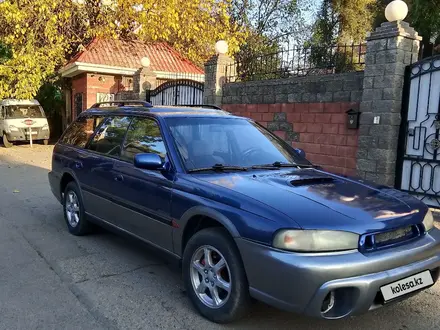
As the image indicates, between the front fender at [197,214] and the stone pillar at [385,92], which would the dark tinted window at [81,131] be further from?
the stone pillar at [385,92]

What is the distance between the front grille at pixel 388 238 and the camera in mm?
2795

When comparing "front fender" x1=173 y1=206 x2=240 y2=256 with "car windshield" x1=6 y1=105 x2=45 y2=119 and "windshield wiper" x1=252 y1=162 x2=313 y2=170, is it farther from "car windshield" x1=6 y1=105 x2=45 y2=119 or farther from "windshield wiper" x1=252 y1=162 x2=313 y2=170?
"car windshield" x1=6 y1=105 x2=45 y2=119

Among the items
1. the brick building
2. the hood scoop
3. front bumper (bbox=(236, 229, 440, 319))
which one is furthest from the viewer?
the brick building

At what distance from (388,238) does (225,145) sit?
1759 millimetres

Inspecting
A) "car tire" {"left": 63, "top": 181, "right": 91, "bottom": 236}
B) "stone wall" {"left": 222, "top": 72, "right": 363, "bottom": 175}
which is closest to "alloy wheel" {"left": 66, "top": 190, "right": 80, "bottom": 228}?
"car tire" {"left": 63, "top": 181, "right": 91, "bottom": 236}

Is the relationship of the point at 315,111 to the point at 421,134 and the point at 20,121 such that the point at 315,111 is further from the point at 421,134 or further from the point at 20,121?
the point at 20,121

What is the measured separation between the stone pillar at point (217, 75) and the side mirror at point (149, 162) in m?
6.98

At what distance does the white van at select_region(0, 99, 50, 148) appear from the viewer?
17.6 meters

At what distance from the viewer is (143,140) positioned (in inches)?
170

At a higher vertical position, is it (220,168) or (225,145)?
(225,145)

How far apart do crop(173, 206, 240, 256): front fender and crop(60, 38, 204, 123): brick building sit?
484 inches

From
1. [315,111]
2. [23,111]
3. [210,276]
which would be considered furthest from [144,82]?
[210,276]

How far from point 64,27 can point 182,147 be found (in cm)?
1694

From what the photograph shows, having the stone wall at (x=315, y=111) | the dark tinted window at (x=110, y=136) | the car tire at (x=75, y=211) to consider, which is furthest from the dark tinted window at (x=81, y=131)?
the stone wall at (x=315, y=111)
